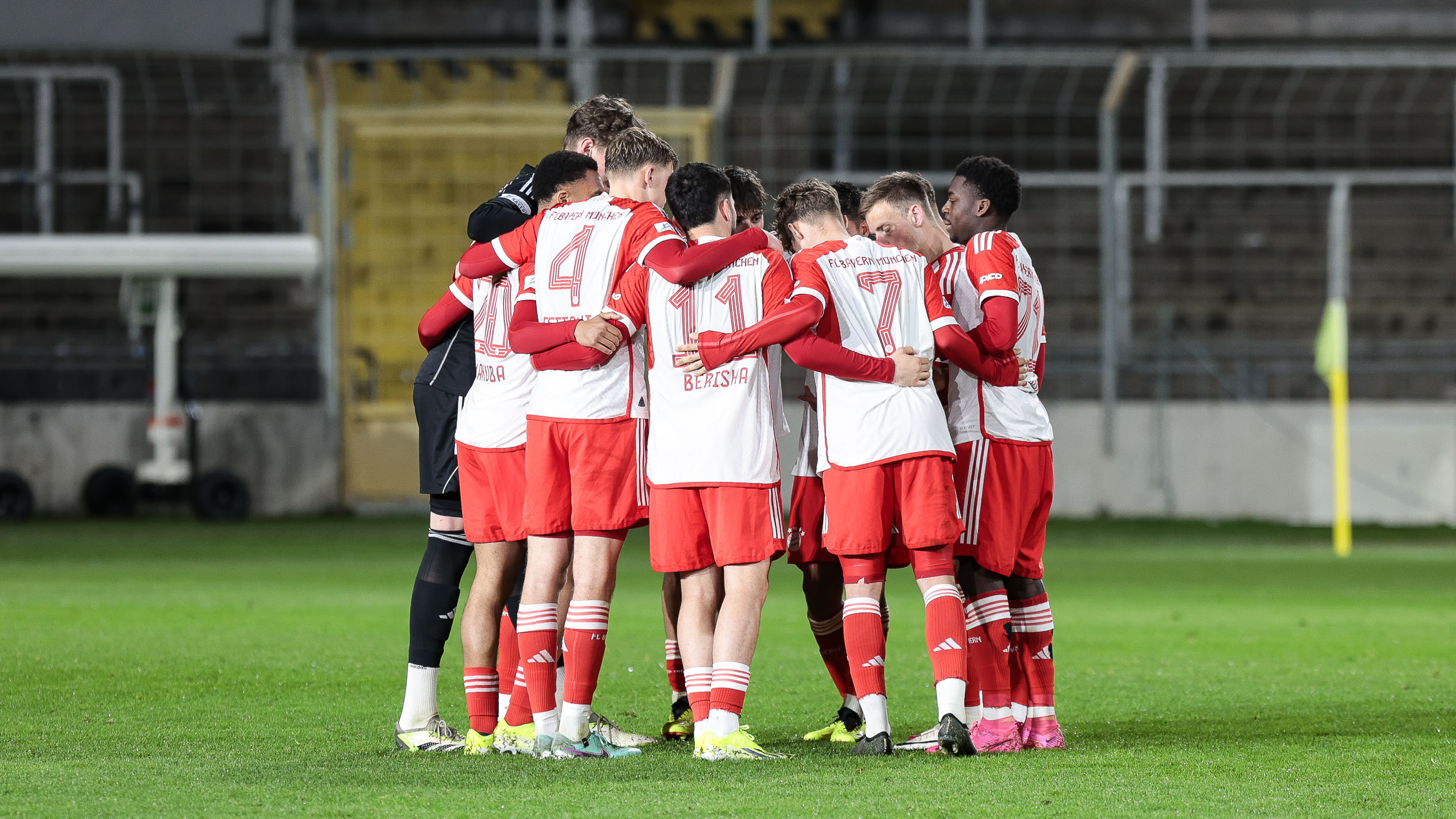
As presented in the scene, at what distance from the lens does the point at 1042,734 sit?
5109mm

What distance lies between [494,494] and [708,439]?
28.2 inches

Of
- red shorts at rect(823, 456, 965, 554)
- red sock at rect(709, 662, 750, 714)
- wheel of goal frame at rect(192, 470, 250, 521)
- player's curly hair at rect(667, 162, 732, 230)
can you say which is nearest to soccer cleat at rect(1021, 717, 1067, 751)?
red shorts at rect(823, 456, 965, 554)

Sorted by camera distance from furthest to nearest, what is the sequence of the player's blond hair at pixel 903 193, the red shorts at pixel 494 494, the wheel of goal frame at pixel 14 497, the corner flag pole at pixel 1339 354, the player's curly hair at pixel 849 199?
the wheel of goal frame at pixel 14 497, the corner flag pole at pixel 1339 354, the player's curly hair at pixel 849 199, the player's blond hair at pixel 903 193, the red shorts at pixel 494 494

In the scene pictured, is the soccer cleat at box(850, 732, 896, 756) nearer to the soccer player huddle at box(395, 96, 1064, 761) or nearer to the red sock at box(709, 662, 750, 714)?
the soccer player huddle at box(395, 96, 1064, 761)

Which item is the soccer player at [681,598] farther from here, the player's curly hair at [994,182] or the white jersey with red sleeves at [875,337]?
the player's curly hair at [994,182]

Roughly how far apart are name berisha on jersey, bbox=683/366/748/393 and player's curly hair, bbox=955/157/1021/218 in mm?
1091

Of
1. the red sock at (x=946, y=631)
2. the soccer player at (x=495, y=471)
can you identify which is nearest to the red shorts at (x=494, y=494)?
the soccer player at (x=495, y=471)

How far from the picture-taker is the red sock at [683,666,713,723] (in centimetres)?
473

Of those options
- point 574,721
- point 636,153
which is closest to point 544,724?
point 574,721

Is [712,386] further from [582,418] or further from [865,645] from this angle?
[865,645]

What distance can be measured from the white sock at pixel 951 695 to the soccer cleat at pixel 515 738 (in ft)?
3.92

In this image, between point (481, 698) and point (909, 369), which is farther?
point (481, 698)

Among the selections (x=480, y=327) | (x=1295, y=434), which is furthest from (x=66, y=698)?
(x=1295, y=434)

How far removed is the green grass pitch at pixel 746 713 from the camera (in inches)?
161
